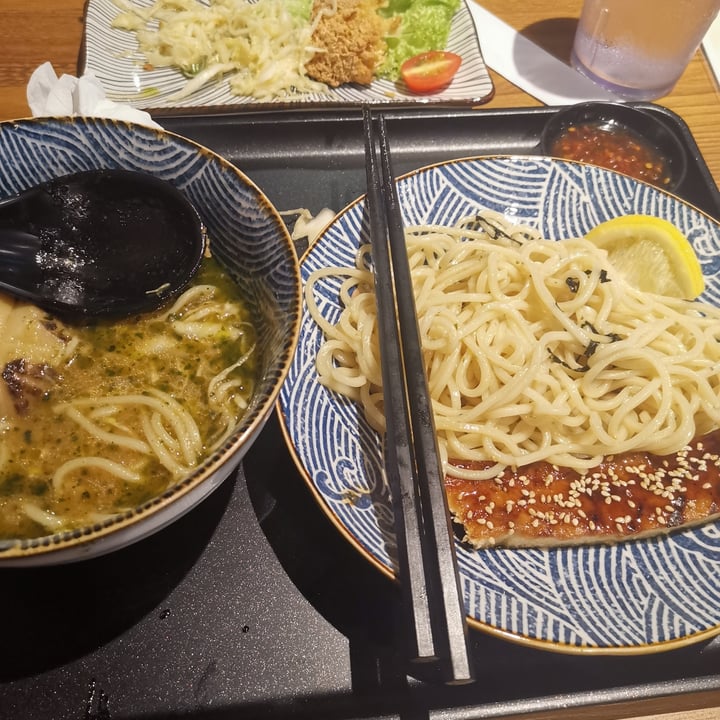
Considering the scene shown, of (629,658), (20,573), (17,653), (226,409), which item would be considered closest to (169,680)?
(17,653)

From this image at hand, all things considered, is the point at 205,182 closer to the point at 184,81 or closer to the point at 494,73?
the point at 184,81

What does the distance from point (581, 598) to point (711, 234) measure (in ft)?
5.09

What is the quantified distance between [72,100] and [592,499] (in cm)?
243

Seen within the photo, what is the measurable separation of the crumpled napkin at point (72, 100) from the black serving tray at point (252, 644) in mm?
1502

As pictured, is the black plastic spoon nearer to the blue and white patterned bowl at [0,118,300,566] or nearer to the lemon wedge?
the blue and white patterned bowl at [0,118,300,566]

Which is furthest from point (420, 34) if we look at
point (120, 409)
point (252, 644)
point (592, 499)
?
point (252, 644)

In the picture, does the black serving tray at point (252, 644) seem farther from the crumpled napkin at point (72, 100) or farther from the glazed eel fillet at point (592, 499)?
the crumpled napkin at point (72, 100)

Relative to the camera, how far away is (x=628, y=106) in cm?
279

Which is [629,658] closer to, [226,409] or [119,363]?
[226,409]

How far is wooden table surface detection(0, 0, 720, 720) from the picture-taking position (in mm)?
2875

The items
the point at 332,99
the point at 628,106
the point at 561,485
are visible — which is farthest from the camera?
the point at 332,99

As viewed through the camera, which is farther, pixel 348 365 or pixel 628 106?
pixel 628 106

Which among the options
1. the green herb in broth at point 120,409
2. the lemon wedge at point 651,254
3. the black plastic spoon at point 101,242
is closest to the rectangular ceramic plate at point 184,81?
the lemon wedge at point 651,254

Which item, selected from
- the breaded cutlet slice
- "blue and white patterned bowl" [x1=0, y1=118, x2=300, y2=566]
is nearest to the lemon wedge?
"blue and white patterned bowl" [x1=0, y1=118, x2=300, y2=566]
